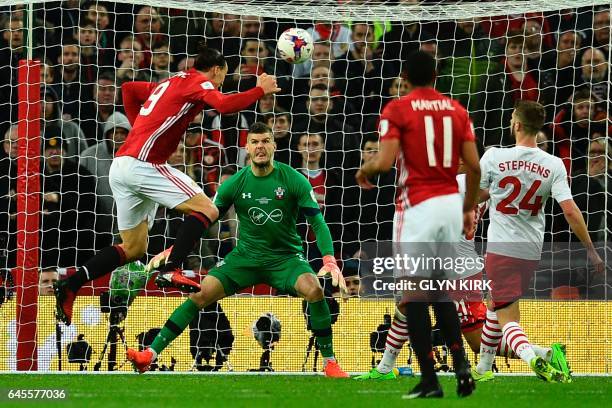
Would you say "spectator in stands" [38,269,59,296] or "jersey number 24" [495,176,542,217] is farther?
"spectator in stands" [38,269,59,296]

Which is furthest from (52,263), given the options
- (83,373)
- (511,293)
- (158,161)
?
(511,293)

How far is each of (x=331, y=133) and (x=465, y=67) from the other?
1.68 metres

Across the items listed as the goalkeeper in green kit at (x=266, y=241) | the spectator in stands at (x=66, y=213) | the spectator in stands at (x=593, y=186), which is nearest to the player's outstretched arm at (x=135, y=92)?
the goalkeeper in green kit at (x=266, y=241)

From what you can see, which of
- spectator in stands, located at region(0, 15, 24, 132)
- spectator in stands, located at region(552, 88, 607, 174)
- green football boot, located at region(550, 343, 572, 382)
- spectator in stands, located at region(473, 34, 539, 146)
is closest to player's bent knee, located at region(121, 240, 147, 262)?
green football boot, located at region(550, 343, 572, 382)

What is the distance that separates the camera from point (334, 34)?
13.8 meters

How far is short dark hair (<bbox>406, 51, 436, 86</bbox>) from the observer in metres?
7.00

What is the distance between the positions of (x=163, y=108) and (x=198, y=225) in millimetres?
954

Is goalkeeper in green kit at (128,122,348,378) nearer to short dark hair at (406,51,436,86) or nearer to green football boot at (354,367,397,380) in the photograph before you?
green football boot at (354,367,397,380)

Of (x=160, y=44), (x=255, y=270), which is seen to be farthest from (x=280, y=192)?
(x=160, y=44)

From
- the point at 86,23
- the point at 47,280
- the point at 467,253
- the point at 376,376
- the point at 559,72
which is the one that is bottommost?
the point at 376,376

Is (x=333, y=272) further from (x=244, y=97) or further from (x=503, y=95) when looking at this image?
(x=503, y=95)

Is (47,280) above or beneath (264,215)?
beneath

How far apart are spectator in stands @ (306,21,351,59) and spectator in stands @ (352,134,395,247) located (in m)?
1.80

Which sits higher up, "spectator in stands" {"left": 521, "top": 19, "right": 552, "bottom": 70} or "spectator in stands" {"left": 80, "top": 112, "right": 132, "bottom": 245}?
"spectator in stands" {"left": 521, "top": 19, "right": 552, "bottom": 70}
